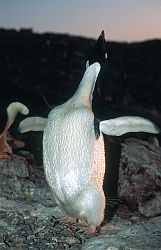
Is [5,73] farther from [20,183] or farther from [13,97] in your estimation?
[20,183]

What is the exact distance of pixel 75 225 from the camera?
258cm

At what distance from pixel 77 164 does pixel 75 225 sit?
0.42 metres

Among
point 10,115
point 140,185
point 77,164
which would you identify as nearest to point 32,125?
point 10,115

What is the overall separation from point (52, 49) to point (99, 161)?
1609cm

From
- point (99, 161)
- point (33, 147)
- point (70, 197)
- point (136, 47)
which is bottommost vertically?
point (70, 197)

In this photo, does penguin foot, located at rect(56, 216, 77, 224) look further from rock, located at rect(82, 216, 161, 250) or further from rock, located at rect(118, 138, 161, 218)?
rock, located at rect(118, 138, 161, 218)

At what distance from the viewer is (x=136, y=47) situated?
808 inches

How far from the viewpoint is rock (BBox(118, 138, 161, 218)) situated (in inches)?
130

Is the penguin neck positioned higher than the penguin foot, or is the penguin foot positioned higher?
the penguin neck

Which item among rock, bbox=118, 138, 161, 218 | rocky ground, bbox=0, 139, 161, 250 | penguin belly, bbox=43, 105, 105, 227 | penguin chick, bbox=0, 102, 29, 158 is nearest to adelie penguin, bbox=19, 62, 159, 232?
penguin belly, bbox=43, 105, 105, 227

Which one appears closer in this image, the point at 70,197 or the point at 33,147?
the point at 70,197

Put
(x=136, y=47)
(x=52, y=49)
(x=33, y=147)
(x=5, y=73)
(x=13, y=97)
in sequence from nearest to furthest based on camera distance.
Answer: (x=33, y=147), (x=13, y=97), (x=5, y=73), (x=52, y=49), (x=136, y=47)

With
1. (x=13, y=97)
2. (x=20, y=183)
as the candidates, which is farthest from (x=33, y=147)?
(x=13, y=97)

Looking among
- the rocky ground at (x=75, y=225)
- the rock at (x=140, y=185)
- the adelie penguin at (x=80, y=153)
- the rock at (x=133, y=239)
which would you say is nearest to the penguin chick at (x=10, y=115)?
the rocky ground at (x=75, y=225)
